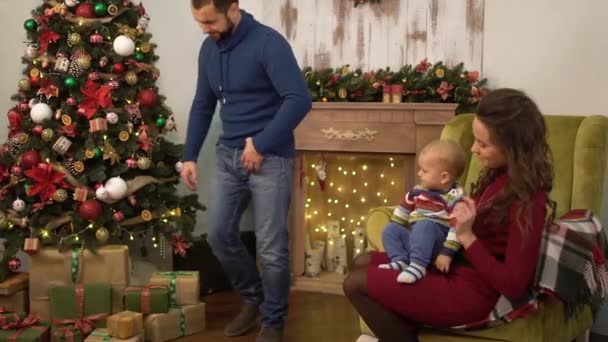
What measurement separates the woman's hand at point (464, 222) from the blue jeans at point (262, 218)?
3.02ft

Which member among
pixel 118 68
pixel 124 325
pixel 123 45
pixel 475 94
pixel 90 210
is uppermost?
pixel 123 45

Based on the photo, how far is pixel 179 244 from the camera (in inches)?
138

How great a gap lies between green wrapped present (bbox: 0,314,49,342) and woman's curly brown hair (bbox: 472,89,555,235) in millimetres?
1968

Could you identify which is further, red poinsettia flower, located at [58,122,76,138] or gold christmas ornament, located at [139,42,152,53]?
gold christmas ornament, located at [139,42,152,53]

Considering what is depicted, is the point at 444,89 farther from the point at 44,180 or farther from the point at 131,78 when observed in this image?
the point at 44,180

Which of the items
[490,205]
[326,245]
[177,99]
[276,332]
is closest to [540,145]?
[490,205]

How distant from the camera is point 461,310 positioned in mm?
1979

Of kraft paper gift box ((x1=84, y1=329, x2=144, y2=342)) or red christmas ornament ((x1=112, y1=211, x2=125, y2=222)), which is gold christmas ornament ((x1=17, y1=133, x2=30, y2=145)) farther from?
kraft paper gift box ((x1=84, y1=329, x2=144, y2=342))

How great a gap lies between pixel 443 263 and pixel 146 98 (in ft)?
6.18

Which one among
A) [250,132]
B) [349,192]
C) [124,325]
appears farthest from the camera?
[349,192]

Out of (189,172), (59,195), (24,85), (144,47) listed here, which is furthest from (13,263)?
(144,47)

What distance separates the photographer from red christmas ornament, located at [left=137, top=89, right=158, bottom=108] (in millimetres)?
3377

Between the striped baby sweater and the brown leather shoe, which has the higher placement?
the striped baby sweater

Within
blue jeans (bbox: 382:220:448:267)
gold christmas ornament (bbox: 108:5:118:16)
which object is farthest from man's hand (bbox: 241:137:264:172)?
gold christmas ornament (bbox: 108:5:118:16)
